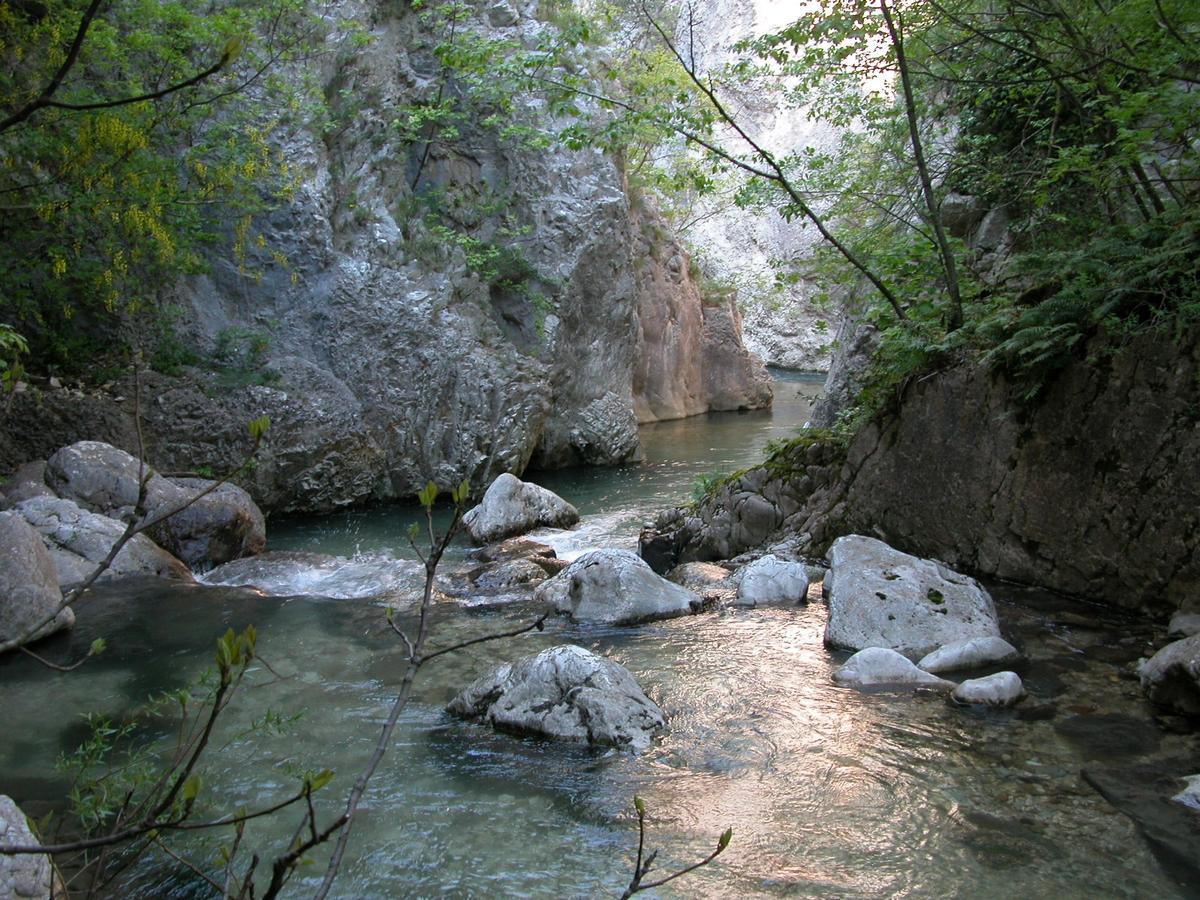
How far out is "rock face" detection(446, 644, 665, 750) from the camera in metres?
5.43

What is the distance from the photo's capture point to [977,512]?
8.10 metres

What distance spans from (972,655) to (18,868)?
575 centimetres

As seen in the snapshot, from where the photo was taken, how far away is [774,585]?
847 cm

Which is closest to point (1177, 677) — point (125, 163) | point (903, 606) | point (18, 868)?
point (903, 606)

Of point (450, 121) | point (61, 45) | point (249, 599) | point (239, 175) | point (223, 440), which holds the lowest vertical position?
point (249, 599)

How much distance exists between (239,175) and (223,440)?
442cm

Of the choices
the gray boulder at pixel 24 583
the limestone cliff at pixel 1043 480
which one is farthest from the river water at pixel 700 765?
the limestone cliff at pixel 1043 480

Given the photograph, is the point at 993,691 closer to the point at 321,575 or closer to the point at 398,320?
the point at 321,575

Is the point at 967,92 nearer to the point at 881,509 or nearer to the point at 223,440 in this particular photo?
the point at 881,509

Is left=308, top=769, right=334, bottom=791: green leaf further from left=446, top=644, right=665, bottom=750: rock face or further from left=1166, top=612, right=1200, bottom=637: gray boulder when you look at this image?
left=1166, top=612, right=1200, bottom=637: gray boulder

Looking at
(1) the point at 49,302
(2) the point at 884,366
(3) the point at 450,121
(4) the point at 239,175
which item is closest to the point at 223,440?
(1) the point at 49,302

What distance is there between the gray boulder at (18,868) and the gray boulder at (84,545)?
5.95 metres

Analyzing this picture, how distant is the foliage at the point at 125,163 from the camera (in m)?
→ 11.1

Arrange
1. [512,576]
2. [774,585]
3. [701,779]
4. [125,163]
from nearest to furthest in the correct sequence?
[701,779]
[774,585]
[512,576]
[125,163]
